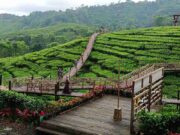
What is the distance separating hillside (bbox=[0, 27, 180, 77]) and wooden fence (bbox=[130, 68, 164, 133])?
27411mm

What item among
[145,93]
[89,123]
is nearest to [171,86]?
[145,93]

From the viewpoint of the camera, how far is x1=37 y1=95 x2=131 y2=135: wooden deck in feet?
56.9

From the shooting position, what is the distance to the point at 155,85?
836 inches

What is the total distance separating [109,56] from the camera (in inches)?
2352

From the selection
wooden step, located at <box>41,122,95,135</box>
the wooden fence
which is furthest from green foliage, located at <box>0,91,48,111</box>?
the wooden fence

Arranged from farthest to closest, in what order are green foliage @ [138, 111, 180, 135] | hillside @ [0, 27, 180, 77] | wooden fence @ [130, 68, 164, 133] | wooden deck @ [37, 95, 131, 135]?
1. hillside @ [0, 27, 180, 77]
2. wooden deck @ [37, 95, 131, 135]
3. wooden fence @ [130, 68, 164, 133]
4. green foliage @ [138, 111, 180, 135]

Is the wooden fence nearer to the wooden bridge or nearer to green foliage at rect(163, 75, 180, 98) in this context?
the wooden bridge

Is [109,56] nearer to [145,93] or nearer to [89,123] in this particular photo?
[145,93]

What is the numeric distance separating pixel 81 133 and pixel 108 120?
239 cm

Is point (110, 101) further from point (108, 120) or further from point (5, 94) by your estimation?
point (5, 94)

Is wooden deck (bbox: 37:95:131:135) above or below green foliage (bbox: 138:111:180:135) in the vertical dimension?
below

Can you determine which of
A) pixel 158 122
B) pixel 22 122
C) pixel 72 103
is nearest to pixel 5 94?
pixel 22 122

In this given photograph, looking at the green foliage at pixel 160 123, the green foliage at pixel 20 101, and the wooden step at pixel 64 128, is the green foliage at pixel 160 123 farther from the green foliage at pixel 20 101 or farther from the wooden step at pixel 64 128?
the green foliage at pixel 20 101

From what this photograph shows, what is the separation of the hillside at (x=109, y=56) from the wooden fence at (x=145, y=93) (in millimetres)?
27411
